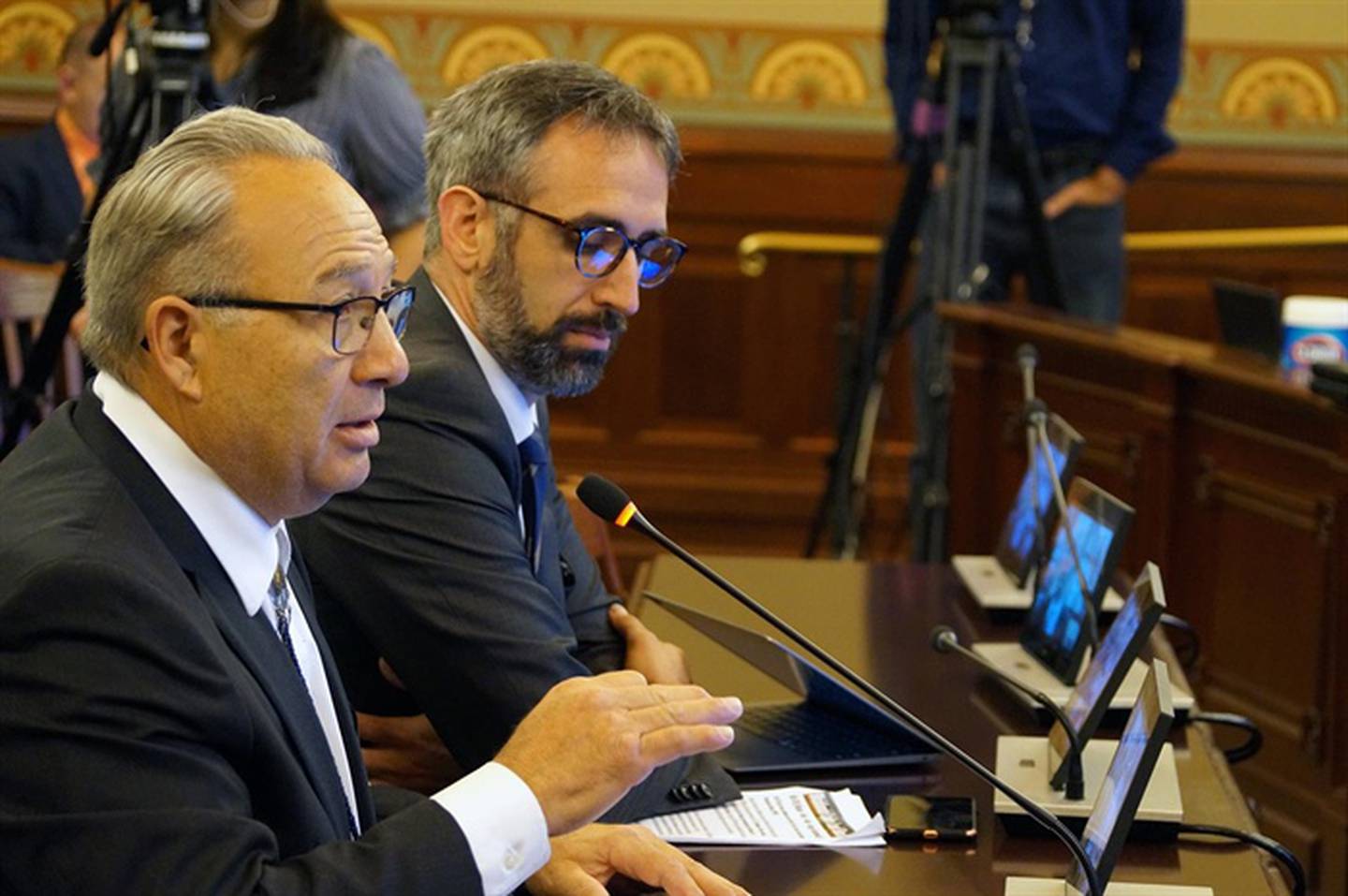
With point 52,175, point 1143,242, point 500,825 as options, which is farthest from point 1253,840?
point 1143,242

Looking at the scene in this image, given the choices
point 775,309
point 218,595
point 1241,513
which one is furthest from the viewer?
point 775,309

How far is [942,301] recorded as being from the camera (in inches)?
177

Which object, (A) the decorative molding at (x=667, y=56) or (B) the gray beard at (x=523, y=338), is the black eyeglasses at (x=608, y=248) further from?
(A) the decorative molding at (x=667, y=56)

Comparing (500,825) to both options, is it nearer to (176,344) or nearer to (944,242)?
(176,344)

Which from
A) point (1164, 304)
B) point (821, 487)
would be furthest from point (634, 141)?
point (1164, 304)

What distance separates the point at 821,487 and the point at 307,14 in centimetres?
322

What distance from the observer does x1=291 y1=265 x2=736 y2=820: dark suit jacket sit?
6.62 ft

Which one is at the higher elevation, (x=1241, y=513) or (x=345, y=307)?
(x=345, y=307)

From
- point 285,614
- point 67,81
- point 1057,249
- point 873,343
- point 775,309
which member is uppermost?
point 285,614

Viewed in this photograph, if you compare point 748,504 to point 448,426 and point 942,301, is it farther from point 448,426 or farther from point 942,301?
point 448,426

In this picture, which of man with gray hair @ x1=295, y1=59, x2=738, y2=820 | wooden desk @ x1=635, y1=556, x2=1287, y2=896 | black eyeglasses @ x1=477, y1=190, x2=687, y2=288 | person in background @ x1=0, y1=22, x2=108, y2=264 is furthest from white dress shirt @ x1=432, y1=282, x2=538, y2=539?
person in background @ x1=0, y1=22, x2=108, y2=264

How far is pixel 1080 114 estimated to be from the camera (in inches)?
188

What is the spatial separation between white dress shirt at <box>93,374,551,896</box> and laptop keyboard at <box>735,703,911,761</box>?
673 millimetres

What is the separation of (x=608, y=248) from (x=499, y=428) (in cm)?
25
